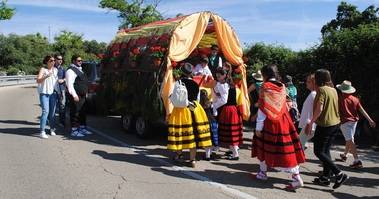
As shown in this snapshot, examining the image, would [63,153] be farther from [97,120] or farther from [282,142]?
[97,120]

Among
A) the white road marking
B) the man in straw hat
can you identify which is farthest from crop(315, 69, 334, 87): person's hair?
the white road marking

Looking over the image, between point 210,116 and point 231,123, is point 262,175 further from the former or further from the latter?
point 210,116

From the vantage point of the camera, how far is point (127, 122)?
41.4ft

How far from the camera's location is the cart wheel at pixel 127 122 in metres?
12.4

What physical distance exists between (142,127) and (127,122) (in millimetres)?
1088

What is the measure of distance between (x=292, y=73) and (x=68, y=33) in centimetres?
6000

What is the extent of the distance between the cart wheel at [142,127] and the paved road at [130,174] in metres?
0.25

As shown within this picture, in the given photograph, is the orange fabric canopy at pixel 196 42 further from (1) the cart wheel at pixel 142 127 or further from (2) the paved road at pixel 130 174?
(2) the paved road at pixel 130 174

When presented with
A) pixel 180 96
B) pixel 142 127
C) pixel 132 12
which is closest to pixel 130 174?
pixel 180 96

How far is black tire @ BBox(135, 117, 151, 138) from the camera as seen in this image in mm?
11440

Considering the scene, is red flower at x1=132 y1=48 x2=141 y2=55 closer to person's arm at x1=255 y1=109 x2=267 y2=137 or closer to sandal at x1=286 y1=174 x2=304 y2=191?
person's arm at x1=255 y1=109 x2=267 y2=137

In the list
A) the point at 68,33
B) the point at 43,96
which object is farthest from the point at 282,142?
the point at 68,33

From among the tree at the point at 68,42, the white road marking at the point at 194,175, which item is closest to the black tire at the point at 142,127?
the white road marking at the point at 194,175

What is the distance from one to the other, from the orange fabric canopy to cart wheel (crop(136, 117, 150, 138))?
3.74 feet
